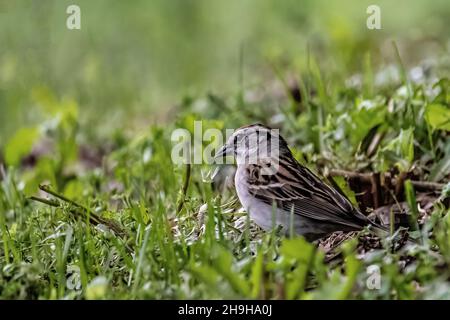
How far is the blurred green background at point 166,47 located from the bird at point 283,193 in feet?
10.7

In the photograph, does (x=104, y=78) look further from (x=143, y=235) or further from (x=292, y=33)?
(x=143, y=235)

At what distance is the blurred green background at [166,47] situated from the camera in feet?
33.3

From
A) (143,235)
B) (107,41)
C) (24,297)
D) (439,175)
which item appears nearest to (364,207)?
(439,175)

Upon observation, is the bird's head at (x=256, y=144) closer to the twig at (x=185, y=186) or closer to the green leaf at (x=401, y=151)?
the twig at (x=185, y=186)

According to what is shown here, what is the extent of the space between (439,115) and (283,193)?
3.75 ft

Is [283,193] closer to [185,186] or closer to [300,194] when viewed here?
[300,194]

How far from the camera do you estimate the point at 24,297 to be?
190 inches

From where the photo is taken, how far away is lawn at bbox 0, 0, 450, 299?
15.4 feet

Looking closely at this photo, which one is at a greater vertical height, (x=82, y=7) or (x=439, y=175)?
(x=82, y=7)

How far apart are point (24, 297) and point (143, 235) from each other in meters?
0.72

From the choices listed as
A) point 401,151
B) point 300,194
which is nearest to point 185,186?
point 300,194

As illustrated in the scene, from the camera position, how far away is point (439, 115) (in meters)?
6.18

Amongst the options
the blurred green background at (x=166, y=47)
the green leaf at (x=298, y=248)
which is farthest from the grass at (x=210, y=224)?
the blurred green background at (x=166, y=47)
